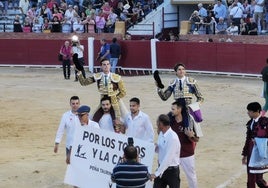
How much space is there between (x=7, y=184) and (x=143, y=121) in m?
2.41

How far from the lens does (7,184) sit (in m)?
11.2

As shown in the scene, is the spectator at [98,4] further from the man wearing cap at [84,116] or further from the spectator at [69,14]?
the man wearing cap at [84,116]

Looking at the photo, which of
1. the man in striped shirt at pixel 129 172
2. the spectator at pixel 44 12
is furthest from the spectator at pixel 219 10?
the man in striped shirt at pixel 129 172

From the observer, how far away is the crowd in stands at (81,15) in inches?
1189

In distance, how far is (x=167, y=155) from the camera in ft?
28.9

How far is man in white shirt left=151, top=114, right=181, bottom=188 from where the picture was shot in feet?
28.9

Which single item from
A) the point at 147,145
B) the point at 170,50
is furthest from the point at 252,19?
the point at 147,145

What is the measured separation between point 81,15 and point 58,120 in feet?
49.5

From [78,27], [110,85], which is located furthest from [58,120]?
[78,27]

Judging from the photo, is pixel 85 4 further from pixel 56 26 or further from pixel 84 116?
pixel 84 116

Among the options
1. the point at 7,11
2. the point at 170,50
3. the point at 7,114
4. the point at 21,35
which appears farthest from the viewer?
the point at 7,11

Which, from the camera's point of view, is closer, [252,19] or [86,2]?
[252,19]

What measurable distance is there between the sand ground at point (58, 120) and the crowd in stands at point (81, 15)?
3.04m

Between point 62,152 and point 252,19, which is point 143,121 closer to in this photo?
point 62,152
